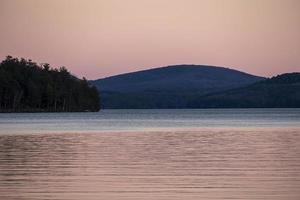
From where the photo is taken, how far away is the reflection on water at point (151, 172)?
26.6 meters

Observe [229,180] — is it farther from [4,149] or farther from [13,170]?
[4,149]

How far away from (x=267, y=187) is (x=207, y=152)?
1851 centimetres

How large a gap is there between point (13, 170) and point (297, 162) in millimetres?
12715

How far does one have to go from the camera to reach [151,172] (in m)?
33.5

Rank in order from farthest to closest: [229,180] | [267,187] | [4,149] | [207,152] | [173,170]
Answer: [4,149], [207,152], [173,170], [229,180], [267,187]

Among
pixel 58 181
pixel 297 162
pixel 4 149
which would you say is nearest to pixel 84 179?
pixel 58 181

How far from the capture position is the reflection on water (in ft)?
87.1

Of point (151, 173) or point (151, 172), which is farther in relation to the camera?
point (151, 172)

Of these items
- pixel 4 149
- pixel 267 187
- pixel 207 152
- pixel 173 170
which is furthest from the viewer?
pixel 4 149

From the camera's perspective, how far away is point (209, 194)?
26.2 m

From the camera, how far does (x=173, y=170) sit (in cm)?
3453

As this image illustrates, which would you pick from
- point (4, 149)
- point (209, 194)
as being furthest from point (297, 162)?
point (4, 149)

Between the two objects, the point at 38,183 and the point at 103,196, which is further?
the point at 38,183

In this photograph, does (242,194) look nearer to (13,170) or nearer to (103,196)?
(103,196)
